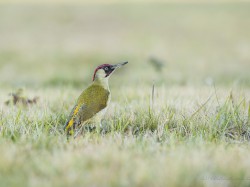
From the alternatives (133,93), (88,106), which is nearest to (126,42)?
(133,93)

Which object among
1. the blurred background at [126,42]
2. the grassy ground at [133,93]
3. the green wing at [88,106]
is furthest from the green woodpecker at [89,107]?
the blurred background at [126,42]

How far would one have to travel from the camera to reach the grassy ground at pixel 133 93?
10.7ft

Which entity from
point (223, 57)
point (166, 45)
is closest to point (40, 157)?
point (223, 57)

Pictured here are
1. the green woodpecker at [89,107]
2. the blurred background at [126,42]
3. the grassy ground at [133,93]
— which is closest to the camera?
the grassy ground at [133,93]

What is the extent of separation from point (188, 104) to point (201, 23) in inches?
512

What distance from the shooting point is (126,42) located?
15938mm

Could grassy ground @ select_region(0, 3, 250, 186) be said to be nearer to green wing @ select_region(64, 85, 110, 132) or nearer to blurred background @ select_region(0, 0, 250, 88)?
blurred background @ select_region(0, 0, 250, 88)

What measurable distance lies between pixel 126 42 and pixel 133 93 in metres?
8.95

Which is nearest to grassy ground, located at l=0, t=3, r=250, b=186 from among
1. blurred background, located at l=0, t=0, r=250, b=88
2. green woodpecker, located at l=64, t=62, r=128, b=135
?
blurred background, located at l=0, t=0, r=250, b=88

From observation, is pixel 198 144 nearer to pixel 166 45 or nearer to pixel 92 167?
pixel 92 167

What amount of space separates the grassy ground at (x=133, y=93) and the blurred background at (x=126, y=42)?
0.04 m

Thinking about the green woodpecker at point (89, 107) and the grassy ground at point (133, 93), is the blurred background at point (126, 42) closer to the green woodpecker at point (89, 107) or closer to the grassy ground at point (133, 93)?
the grassy ground at point (133, 93)

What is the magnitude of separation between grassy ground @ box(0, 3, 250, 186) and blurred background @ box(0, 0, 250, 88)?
1.5 inches

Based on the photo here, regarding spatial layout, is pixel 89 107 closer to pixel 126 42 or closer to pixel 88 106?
pixel 88 106
